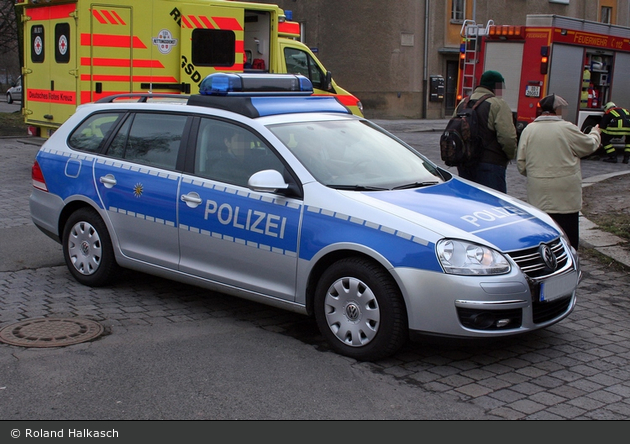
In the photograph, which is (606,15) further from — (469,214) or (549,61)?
(469,214)

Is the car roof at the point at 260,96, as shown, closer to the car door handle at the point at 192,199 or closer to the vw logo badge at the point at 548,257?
the car door handle at the point at 192,199

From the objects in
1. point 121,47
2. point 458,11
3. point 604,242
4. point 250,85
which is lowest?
point 604,242

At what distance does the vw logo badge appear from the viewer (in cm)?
498

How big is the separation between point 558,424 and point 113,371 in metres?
2.57

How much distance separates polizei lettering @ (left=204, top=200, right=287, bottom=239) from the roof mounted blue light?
0.96m

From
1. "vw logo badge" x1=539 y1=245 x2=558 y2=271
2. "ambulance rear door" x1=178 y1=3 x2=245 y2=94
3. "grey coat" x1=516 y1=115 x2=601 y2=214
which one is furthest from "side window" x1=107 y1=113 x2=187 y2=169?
"ambulance rear door" x1=178 y1=3 x2=245 y2=94

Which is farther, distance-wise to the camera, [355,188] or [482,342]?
[355,188]

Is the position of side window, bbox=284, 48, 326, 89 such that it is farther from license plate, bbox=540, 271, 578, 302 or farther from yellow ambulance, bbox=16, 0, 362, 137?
license plate, bbox=540, 271, 578, 302

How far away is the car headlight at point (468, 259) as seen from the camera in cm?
464

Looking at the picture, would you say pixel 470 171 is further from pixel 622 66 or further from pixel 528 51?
pixel 622 66

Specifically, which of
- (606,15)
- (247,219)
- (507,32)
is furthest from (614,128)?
(606,15)

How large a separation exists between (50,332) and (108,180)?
4.76 feet

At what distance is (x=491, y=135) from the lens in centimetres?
763

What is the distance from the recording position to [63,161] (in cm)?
672
